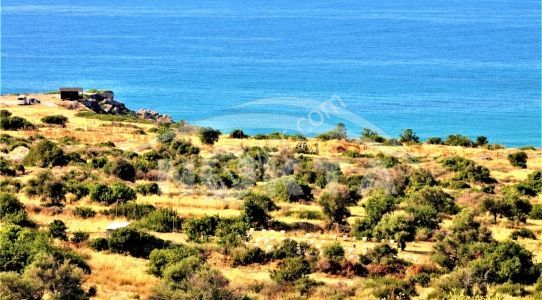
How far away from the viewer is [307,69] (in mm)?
135500

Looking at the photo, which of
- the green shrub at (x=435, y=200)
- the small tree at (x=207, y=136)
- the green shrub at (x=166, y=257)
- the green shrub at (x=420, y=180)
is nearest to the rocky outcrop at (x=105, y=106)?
the small tree at (x=207, y=136)

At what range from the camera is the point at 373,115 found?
10369 cm

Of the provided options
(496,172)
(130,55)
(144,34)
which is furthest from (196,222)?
(144,34)

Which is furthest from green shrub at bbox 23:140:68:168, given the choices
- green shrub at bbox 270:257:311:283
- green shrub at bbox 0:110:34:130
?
green shrub at bbox 270:257:311:283

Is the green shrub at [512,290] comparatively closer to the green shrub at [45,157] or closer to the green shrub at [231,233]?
the green shrub at [231,233]

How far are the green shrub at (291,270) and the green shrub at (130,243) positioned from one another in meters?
4.09

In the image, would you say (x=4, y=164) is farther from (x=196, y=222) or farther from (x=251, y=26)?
(x=251, y=26)

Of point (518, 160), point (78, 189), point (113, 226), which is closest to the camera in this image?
point (113, 226)

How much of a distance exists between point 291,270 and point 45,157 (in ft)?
69.3

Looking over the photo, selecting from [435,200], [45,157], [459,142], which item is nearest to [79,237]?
[435,200]

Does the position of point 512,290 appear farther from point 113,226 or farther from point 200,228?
point 113,226

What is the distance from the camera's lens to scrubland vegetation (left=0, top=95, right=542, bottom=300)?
19812 millimetres

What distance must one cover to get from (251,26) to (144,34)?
26870mm

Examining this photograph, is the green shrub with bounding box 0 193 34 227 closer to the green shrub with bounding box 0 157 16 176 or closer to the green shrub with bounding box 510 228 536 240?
the green shrub with bounding box 0 157 16 176
